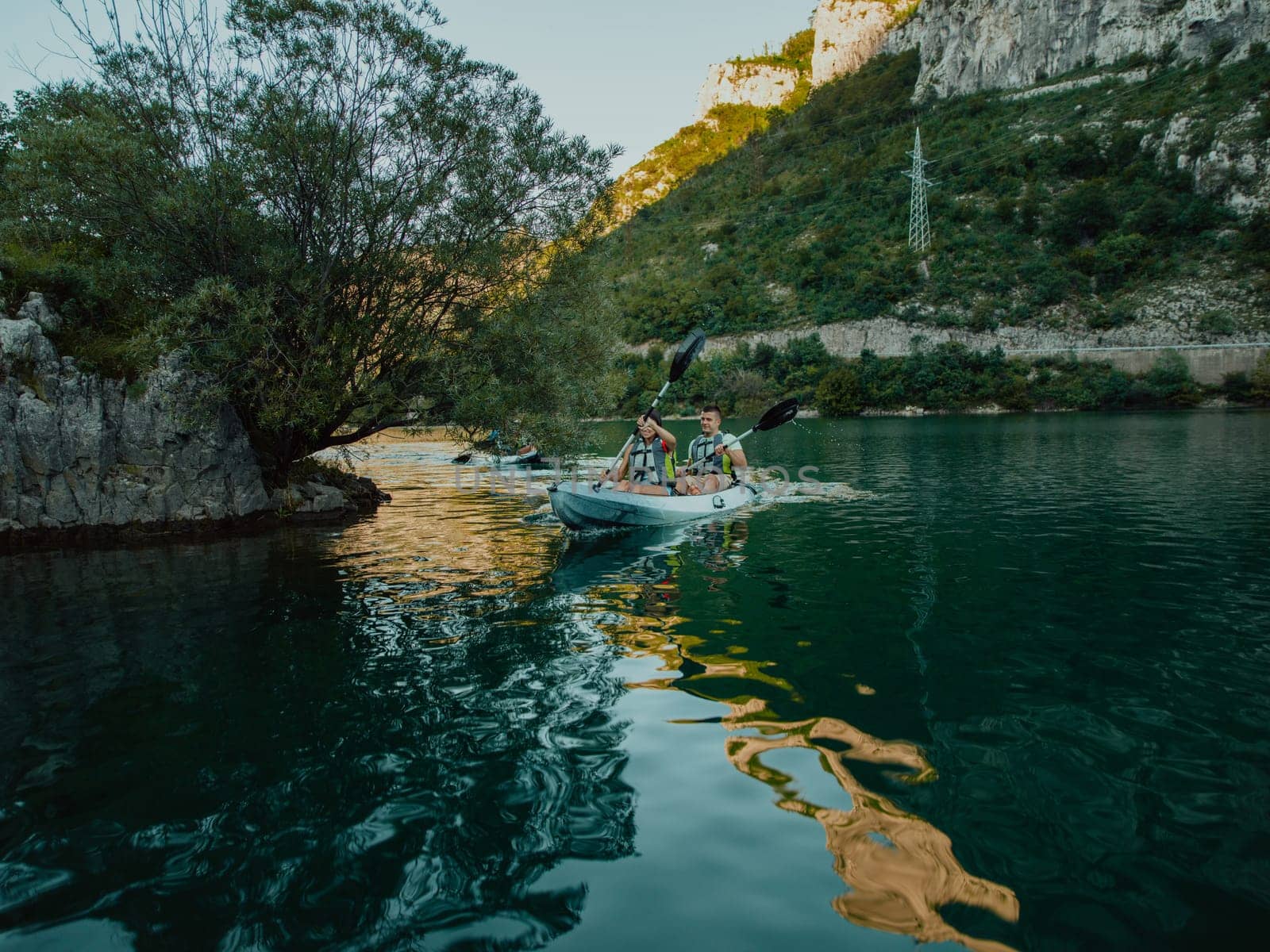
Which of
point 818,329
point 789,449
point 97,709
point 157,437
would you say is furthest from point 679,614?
point 818,329

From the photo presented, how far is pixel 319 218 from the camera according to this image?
1370 cm

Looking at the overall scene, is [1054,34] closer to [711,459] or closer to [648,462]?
[711,459]

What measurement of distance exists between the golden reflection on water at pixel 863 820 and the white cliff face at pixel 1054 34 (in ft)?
357

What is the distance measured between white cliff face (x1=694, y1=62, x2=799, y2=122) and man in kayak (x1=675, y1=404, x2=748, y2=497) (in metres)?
175

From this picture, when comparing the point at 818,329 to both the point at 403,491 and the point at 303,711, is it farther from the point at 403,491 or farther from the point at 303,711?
the point at 303,711

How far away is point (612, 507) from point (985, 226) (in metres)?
85.6

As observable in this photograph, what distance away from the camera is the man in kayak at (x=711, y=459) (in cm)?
1555

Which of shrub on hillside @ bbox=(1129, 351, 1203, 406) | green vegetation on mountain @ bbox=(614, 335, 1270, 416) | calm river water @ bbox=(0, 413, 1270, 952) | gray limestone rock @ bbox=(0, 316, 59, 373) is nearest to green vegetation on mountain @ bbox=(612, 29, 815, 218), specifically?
green vegetation on mountain @ bbox=(614, 335, 1270, 416)

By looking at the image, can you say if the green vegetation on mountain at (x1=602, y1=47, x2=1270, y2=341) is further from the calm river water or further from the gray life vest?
the calm river water

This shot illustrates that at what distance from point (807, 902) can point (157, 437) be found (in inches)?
557

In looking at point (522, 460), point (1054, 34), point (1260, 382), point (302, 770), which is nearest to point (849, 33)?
point (1054, 34)

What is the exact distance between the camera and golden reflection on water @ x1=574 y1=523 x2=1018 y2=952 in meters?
3.07

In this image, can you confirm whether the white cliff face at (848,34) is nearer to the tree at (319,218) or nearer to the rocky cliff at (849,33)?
the rocky cliff at (849,33)

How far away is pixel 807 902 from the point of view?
316 centimetres
